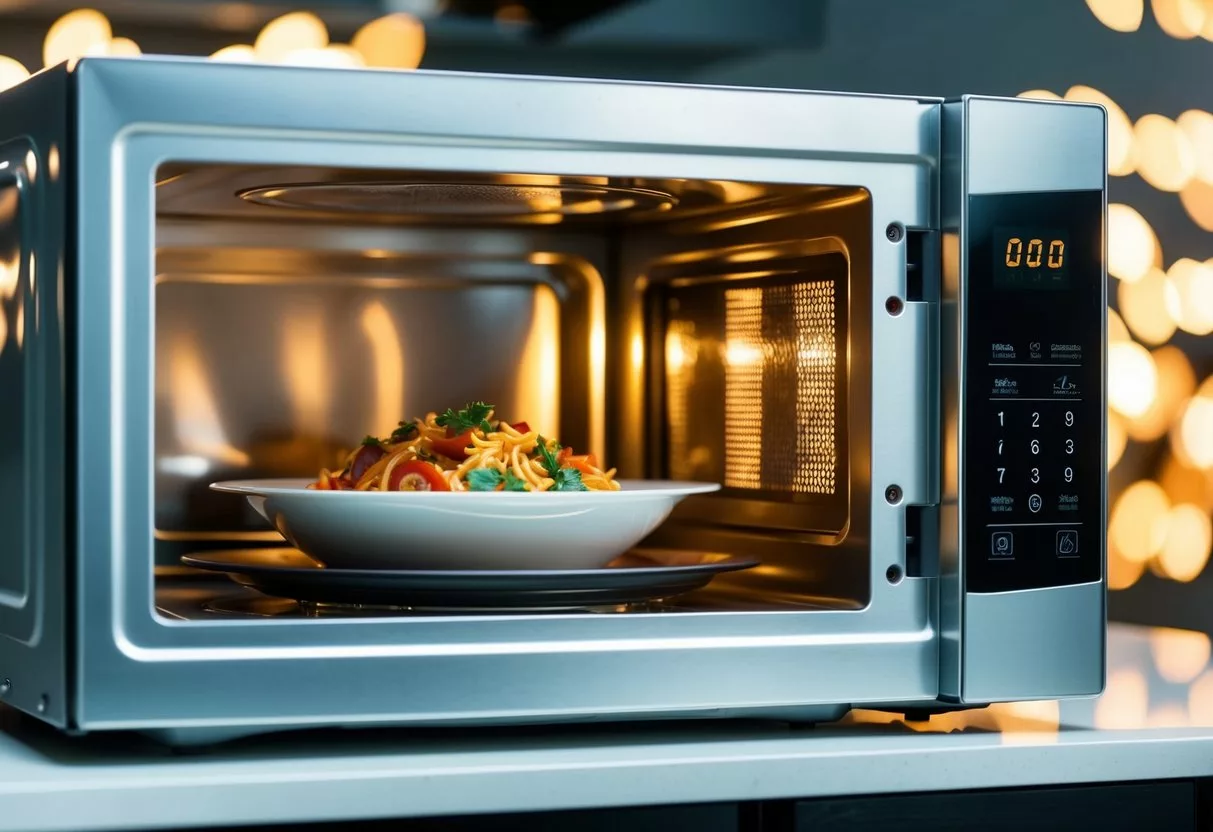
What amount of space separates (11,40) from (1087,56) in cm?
105

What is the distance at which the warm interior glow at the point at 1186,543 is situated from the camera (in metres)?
1.70

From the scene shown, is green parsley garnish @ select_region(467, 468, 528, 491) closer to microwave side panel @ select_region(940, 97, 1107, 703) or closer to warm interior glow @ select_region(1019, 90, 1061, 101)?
microwave side panel @ select_region(940, 97, 1107, 703)

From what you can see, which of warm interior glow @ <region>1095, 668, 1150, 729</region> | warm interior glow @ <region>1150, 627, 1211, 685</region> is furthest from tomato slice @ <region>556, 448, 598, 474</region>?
warm interior glow @ <region>1150, 627, 1211, 685</region>

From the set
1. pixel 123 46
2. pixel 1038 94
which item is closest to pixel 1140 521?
pixel 1038 94

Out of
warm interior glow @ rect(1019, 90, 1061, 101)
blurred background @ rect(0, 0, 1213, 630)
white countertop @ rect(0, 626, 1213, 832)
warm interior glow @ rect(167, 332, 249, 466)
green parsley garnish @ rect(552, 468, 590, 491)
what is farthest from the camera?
warm interior glow @ rect(1019, 90, 1061, 101)

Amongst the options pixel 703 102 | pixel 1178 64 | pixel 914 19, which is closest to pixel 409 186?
pixel 703 102

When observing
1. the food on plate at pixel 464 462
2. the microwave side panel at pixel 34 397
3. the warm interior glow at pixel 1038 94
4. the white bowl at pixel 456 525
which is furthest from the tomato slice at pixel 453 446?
the warm interior glow at pixel 1038 94

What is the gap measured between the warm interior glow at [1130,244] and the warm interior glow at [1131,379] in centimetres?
8

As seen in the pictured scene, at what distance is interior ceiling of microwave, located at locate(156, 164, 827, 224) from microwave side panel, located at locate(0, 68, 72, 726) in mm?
69

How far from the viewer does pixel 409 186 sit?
964 millimetres

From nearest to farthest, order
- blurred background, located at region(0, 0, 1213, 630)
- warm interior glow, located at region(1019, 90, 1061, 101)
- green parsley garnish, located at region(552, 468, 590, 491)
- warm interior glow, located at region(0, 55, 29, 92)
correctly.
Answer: green parsley garnish, located at region(552, 468, 590, 491), warm interior glow, located at region(0, 55, 29, 92), blurred background, located at region(0, 0, 1213, 630), warm interior glow, located at region(1019, 90, 1061, 101)

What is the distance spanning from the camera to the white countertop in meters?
0.79

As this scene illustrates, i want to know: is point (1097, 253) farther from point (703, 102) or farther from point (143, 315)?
point (143, 315)

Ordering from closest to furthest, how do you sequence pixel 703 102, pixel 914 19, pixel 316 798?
1. pixel 316 798
2. pixel 703 102
3. pixel 914 19
